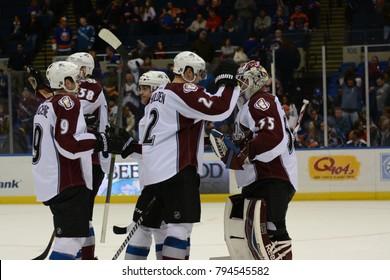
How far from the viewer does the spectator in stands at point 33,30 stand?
54.9 ft

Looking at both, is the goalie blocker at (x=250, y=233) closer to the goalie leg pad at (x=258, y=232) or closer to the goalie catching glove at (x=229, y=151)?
the goalie leg pad at (x=258, y=232)

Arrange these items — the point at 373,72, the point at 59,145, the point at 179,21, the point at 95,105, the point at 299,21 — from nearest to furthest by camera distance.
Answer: the point at 59,145 < the point at 95,105 < the point at 373,72 < the point at 299,21 < the point at 179,21

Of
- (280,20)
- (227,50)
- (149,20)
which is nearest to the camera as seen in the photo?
(227,50)

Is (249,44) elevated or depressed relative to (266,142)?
elevated

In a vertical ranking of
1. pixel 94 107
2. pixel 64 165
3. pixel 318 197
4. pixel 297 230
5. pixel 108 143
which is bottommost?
pixel 318 197

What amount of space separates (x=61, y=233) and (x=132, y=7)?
1168cm

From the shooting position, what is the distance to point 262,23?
15.1 m

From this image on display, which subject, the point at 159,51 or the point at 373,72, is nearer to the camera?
the point at 373,72

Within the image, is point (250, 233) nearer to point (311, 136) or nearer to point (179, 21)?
point (311, 136)

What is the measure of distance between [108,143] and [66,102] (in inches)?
14.2

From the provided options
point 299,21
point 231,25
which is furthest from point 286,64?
point 231,25
